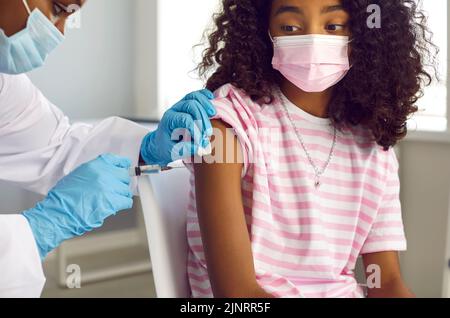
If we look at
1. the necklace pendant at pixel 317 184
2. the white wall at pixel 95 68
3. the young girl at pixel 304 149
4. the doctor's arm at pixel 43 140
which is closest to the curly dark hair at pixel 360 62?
the young girl at pixel 304 149

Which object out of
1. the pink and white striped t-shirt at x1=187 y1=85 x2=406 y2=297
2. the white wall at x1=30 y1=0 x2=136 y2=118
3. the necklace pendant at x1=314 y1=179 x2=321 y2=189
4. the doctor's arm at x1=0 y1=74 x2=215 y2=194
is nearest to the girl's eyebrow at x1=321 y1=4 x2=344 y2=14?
the pink and white striped t-shirt at x1=187 y1=85 x2=406 y2=297

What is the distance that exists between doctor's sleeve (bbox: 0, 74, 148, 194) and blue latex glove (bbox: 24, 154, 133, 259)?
20 centimetres

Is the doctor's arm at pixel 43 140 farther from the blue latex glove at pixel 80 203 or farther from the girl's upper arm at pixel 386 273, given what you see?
the girl's upper arm at pixel 386 273

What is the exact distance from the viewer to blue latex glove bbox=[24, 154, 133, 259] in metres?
0.94

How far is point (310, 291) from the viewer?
1029 millimetres

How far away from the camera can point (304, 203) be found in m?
1.03

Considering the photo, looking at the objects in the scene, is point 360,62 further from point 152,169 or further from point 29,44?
point 29,44

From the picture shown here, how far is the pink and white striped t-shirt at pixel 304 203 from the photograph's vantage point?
1.01 meters

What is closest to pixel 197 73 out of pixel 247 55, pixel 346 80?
pixel 247 55

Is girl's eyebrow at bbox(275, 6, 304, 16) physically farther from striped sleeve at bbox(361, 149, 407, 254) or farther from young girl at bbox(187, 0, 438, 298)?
striped sleeve at bbox(361, 149, 407, 254)

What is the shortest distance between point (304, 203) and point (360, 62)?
0.98ft

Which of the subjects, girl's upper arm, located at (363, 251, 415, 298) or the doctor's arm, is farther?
the doctor's arm

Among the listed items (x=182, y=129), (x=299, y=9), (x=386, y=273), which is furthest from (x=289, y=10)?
(x=386, y=273)

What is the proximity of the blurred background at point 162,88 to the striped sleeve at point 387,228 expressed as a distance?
0.45 ft
